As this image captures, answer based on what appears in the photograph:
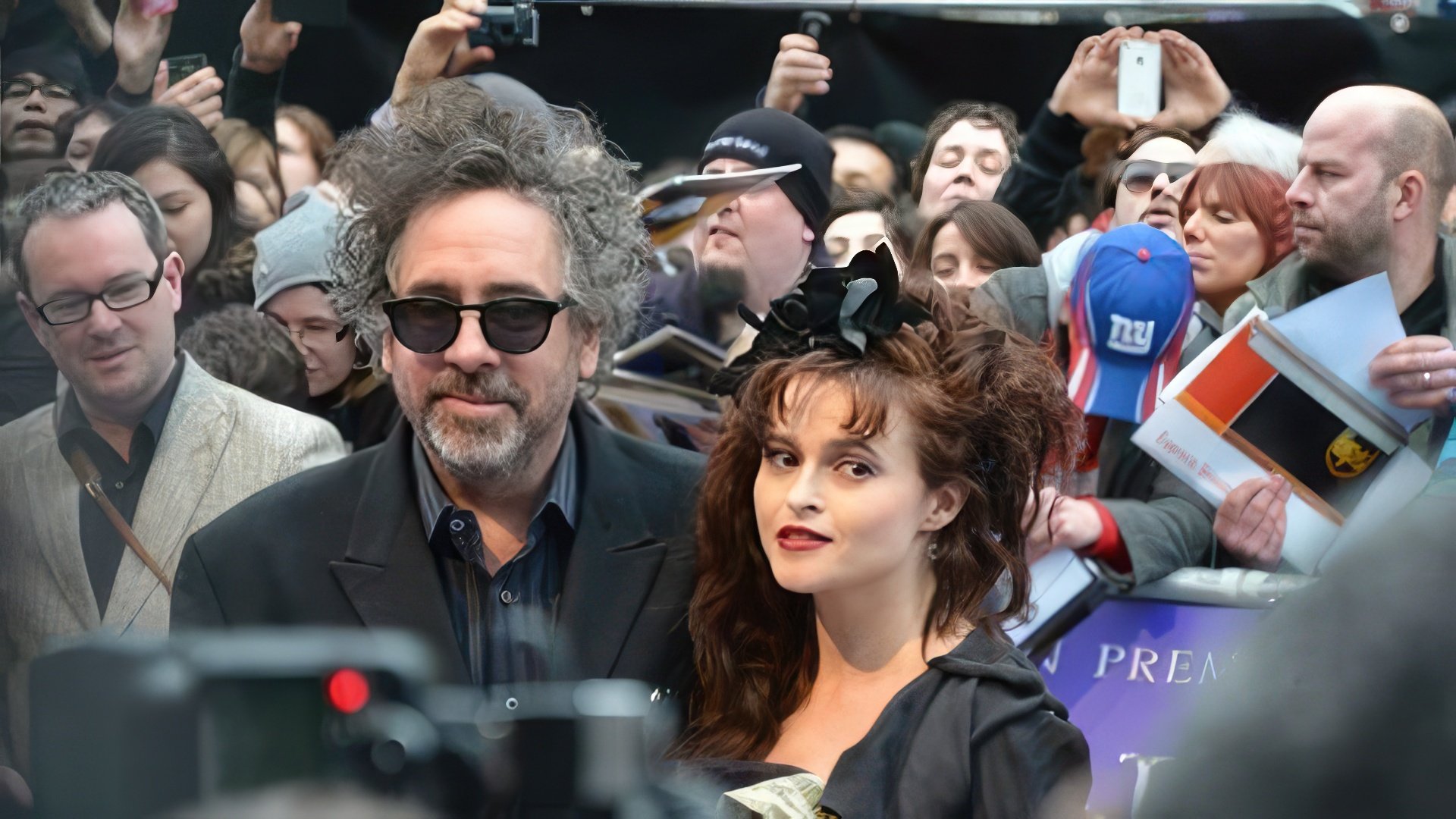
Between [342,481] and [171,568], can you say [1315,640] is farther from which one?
[171,568]

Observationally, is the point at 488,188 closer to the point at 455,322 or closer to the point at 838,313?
the point at 455,322

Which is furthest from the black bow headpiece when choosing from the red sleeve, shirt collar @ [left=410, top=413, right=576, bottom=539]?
the red sleeve

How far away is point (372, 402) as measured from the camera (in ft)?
12.3

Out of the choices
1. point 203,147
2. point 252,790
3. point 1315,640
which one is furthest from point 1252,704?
point 203,147

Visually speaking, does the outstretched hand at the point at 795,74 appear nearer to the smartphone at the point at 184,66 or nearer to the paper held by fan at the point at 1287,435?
the paper held by fan at the point at 1287,435

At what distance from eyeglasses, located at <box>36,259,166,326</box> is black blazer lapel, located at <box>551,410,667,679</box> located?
1.29 metres

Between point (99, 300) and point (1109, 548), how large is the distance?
8.10ft

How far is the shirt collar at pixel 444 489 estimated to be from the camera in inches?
111

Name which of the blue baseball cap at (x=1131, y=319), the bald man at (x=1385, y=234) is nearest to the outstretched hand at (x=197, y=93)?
the blue baseball cap at (x=1131, y=319)

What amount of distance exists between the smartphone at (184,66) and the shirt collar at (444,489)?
142 centimetres

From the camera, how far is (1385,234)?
332 centimetres

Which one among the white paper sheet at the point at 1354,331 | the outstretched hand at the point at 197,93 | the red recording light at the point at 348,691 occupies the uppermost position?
the red recording light at the point at 348,691

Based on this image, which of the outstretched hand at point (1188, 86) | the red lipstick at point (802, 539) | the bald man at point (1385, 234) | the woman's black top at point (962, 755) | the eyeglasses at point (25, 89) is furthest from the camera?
→ the eyeglasses at point (25, 89)

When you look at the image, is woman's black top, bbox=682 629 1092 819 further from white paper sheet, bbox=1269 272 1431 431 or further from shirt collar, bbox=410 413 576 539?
white paper sheet, bbox=1269 272 1431 431
